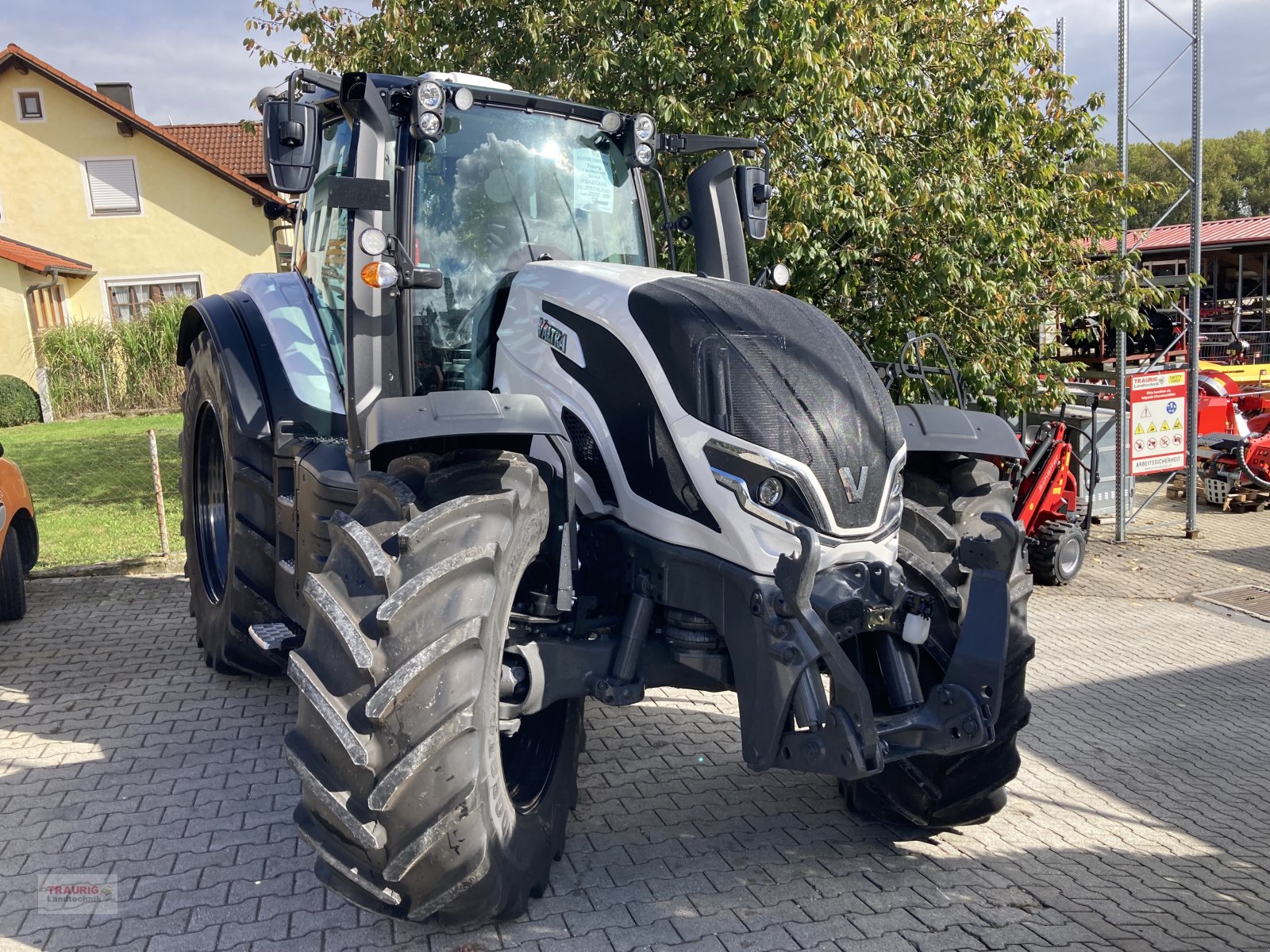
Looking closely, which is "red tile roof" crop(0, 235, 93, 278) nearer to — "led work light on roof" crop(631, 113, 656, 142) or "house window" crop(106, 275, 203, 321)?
"house window" crop(106, 275, 203, 321)

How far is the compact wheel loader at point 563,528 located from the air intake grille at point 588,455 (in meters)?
0.01

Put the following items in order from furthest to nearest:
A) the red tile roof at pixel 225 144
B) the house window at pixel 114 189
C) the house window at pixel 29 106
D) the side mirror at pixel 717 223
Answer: the red tile roof at pixel 225 144 < the house window at pixel 114 189 < the house window at pixel 29 106 < the side mirror at pixel 717 223

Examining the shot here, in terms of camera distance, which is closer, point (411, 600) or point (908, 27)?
point (411, 600)

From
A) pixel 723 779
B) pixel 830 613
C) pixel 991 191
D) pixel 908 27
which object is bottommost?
pixel 723 779

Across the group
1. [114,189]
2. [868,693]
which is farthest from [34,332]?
[868,693]

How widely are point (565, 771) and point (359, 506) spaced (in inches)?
45.0

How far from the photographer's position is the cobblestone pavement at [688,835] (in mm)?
3371

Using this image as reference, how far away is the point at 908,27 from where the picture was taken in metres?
8.96

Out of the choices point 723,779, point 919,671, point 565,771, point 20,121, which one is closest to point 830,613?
point 919,671

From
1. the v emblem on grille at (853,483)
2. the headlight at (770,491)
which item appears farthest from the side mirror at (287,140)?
the v emblem on grille at (853,483)

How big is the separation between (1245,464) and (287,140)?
11.1 metres

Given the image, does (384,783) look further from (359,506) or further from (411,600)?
(359,506)

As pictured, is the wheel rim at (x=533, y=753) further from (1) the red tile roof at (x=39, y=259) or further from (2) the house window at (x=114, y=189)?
(2) the house window at (x=114, y=189)

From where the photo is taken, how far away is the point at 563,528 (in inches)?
134
